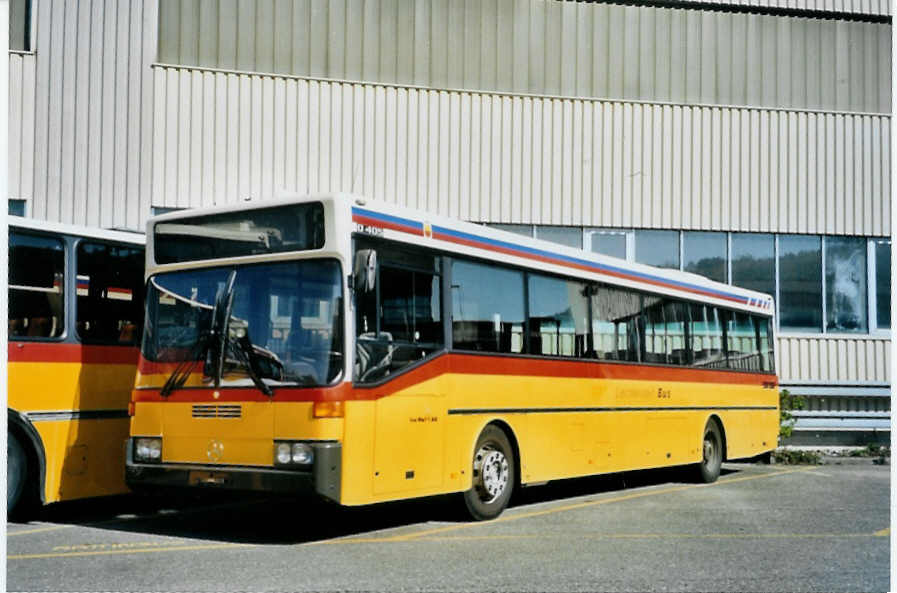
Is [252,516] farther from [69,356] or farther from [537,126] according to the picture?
[537,126]

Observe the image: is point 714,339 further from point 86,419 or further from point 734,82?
point 86,419

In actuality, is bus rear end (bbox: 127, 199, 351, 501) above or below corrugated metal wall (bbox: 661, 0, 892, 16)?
below

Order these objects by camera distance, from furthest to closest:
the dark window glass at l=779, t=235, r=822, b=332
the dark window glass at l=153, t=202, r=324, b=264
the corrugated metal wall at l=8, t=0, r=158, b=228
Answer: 1. the dark window glass at l=779, t=235, r=822, b=332
2. the corrugated metal wall at l=8, t=0, r=158, b=228
3. the dark window glass at l=153, t=202, r=324, b=264

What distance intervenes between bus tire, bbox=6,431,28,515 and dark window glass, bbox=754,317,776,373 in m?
11.8

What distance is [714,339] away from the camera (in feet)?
57.2

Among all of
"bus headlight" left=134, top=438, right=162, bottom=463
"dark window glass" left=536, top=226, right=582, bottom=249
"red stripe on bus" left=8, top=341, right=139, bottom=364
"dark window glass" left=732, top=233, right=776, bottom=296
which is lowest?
"bus headlight" left=134, top=438, right=162, bottom=463

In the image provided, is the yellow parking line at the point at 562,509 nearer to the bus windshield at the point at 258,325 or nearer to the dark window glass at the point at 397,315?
the dark window glass at the point at 397,315

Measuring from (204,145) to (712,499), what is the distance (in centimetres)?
1026

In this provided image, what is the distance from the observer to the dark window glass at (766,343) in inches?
752

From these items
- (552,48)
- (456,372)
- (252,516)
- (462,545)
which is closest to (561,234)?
(552,48)

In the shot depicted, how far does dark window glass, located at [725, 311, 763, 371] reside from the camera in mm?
17969

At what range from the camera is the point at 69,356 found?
11156 mm

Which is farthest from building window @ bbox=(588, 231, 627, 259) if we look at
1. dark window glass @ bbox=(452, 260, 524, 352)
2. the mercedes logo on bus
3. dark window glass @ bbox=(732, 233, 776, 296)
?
Result: the mercedes logo on bus

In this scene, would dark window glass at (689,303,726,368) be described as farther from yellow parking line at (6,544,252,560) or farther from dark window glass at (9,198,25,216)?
dark window glass at (9,198,25,216)
